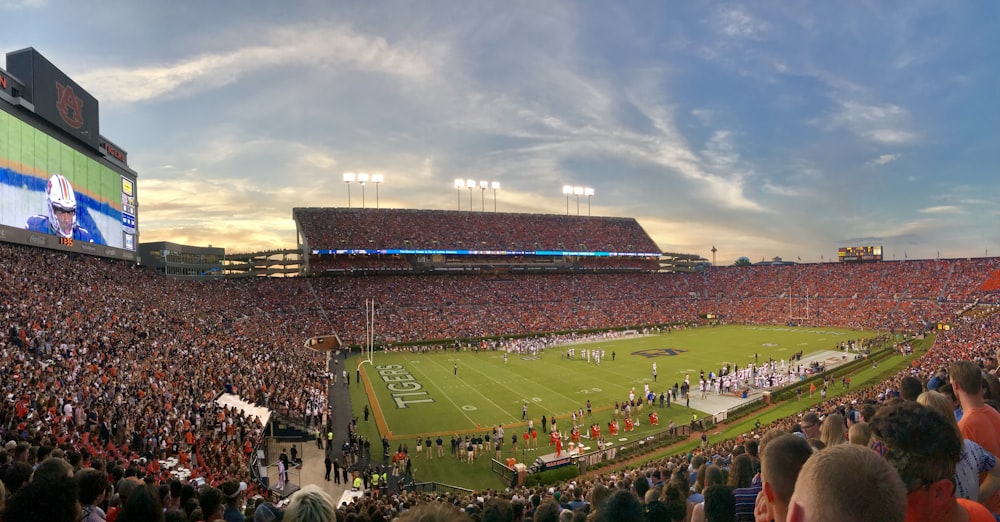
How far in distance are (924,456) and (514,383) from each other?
30.7 metres

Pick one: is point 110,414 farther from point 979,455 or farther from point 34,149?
point 34,149

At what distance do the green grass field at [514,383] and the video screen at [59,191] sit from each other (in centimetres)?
1987

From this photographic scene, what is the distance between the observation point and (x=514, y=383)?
32406 mm

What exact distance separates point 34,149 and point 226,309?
737 inches

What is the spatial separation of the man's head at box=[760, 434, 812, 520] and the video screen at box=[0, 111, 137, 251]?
35005 millimetres

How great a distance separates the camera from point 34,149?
28625mm

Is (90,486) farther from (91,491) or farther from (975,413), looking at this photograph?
(975,413)

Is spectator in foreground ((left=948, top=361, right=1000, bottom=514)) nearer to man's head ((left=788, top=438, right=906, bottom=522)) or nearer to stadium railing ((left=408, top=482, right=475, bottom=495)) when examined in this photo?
man's head ((left=788, top=438, right=906, bottom=522))

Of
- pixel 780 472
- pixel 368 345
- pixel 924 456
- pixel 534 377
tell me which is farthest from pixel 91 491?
pixel 368 345

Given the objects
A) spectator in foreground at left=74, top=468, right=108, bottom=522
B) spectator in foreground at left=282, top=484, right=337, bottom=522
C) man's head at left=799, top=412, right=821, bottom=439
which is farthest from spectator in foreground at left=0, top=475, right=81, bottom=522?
man's head at left=799, top=412, right=821, bottom=439

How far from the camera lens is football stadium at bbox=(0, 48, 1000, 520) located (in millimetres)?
6742

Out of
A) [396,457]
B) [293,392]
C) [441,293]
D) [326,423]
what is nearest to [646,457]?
[396,457]

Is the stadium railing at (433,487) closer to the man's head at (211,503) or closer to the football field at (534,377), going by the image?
the football field at (534,377)

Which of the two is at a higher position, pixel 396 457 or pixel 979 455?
pixel 979 455
